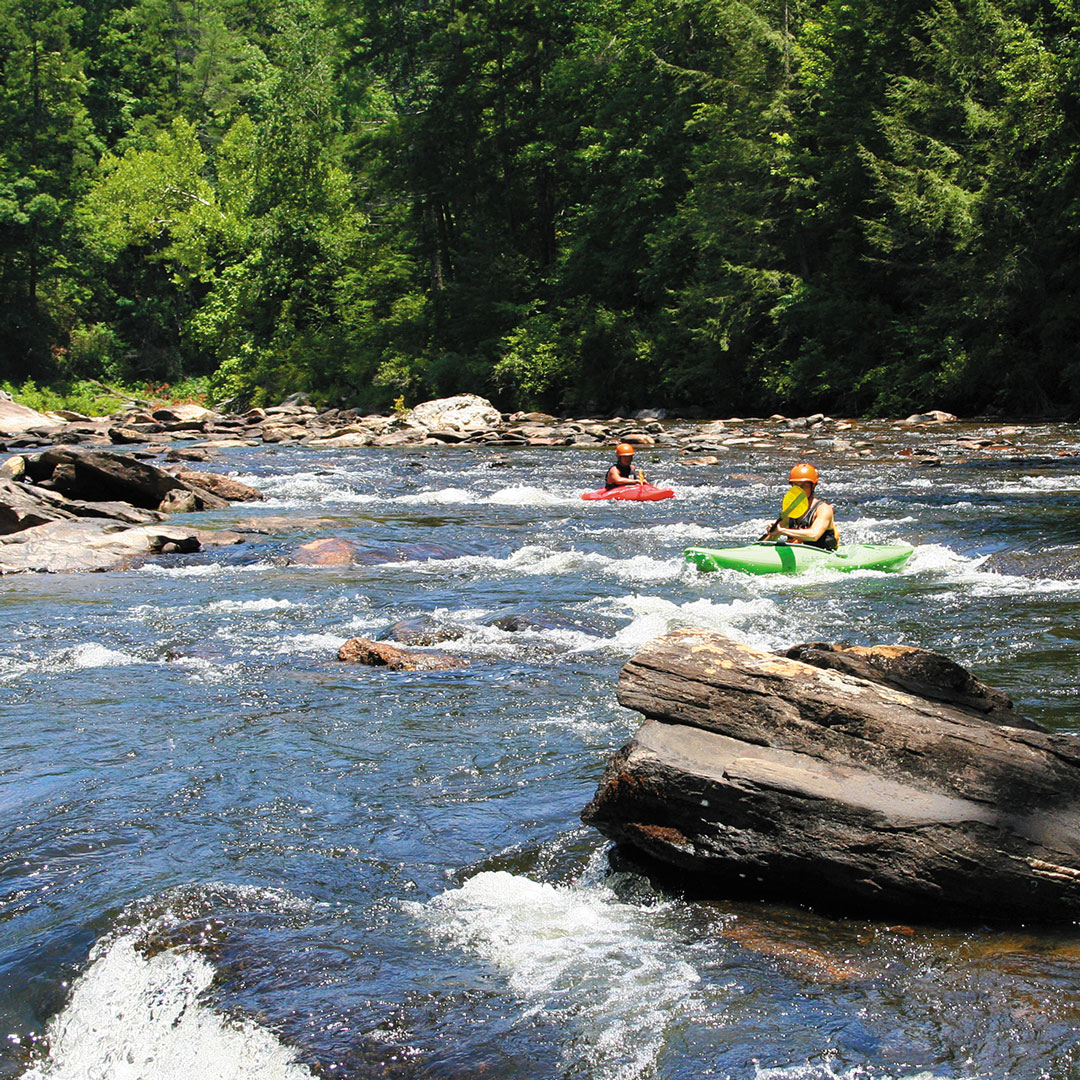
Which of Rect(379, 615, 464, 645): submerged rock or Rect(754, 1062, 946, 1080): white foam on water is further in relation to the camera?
Rect(379, 615, 464, 645): submerged rock

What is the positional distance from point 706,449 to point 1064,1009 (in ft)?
59.7

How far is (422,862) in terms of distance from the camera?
4.29 meters

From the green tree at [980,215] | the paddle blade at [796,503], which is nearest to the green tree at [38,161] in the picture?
the green tree at [980,215]

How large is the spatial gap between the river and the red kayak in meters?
4.54

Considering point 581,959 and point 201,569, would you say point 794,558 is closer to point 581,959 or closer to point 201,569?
point 201,569

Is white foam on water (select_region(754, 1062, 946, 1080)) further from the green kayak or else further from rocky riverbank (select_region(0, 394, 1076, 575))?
rocky riverbank (select_region(0, 394, 1076, 575))

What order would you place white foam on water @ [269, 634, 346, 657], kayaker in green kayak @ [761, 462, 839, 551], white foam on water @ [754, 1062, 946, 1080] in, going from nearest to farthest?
white foam on water @ [754, 1062, 946, 1080] < white foam on water @ [269, 634, 346, 657] < kayaker in green kayak @ [761, 462, 839, 551]

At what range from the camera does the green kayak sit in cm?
965

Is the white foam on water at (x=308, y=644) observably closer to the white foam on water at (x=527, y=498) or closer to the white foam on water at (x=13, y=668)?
the white foam on water at (x=13, y=668)

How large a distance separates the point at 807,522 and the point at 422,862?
22.4ft

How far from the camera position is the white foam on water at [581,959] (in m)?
3.12

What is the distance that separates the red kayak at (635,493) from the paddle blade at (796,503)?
14.6ft

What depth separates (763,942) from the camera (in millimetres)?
3602

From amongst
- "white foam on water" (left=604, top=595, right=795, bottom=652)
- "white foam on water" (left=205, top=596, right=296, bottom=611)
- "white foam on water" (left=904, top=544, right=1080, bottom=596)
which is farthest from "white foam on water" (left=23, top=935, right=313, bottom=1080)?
"white foam on water" (left=904, top=544, right=1080, bottom=596)
